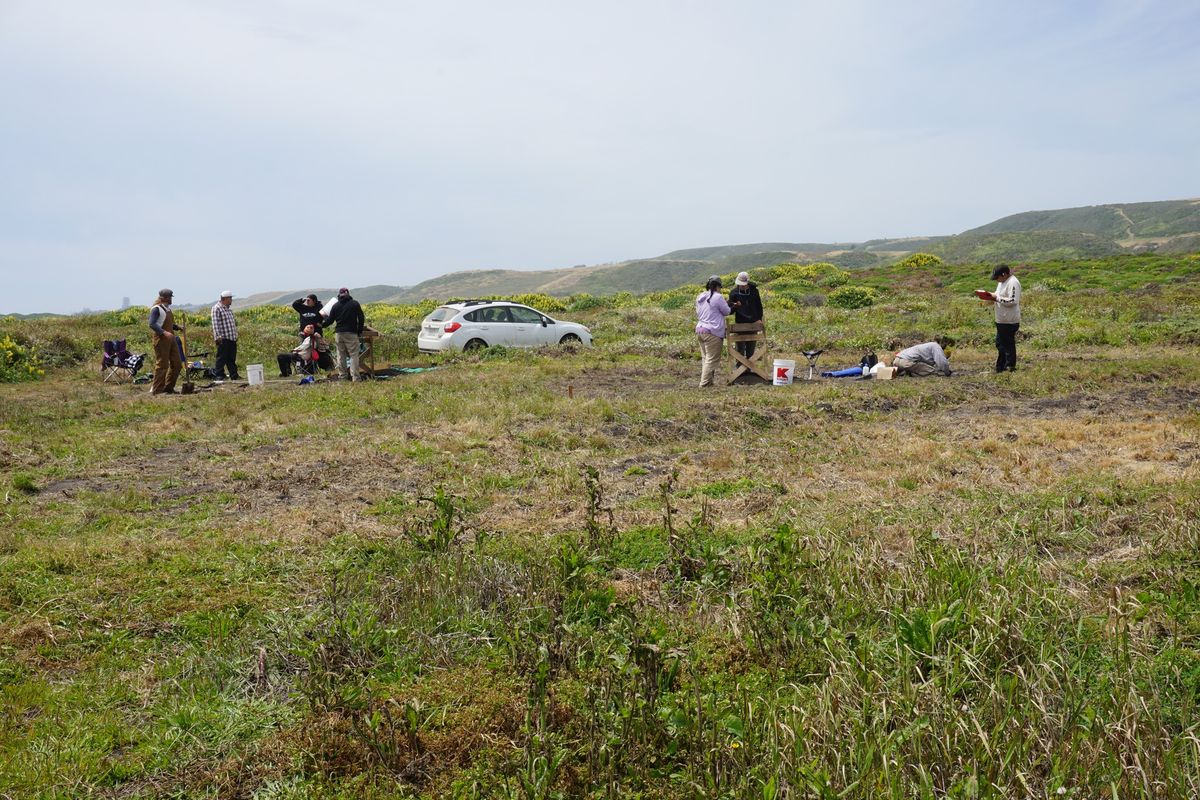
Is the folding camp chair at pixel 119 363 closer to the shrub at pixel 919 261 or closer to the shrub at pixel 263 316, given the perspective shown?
the shrub at pixel 263 316

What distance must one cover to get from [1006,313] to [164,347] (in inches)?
543

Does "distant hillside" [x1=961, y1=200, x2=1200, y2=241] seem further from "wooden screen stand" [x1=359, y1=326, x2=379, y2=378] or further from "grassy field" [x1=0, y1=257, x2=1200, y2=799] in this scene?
"grassy field" [x1=0, y1=257, x2=1200, y2=799]

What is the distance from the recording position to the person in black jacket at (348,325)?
1478 centimetres

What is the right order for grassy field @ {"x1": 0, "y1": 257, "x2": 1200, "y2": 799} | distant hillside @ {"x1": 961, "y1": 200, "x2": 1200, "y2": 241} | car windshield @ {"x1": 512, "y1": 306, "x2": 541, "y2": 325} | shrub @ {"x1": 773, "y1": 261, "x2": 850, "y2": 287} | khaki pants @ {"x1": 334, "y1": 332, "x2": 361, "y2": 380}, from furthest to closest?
distant hillside @ {"x1": 961, "y1": 200, "x2": 1200, "y2": 241}, shrub @ {"x1": 773, "y1": 261, "x2": 850, "y2": 287}, car windshield @ {"x1": 512, "y1": 306, "x2": 541, "y2": 325}, khaki pants @ {"x1": 334, "y1": 332, "x2": 361, "y2": 380}, grassy field @ {"x1": 0, "y1": 257, "x2": 1200, "y2": 799}

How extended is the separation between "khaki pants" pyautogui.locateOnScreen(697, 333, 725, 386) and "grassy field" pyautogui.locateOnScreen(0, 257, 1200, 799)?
12.2 feet

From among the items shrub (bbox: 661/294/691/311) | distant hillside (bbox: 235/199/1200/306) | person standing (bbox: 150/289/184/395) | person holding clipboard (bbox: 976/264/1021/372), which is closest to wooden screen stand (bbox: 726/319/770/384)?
person holding clipboard (bbox: 976/264/1021/372)

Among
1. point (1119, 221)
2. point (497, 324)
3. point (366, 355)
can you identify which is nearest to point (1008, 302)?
point (497, 324)

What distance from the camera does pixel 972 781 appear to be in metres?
2.46

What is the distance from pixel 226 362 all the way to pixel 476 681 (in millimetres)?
14505

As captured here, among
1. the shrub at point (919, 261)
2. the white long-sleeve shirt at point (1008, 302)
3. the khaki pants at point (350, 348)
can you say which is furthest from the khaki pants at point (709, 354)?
the shrub at point (919, 261)

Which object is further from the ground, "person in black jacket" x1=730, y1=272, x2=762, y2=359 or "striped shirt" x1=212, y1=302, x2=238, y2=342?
"striped shirt" x1=212, y1=302, x2=238, y2=342

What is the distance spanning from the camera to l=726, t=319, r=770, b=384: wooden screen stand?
44.5 feet

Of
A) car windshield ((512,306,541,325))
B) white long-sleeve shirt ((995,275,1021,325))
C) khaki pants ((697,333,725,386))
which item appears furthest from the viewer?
car windshield ((512,306,541,325))

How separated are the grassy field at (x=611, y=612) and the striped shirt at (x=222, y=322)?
6481 mm
